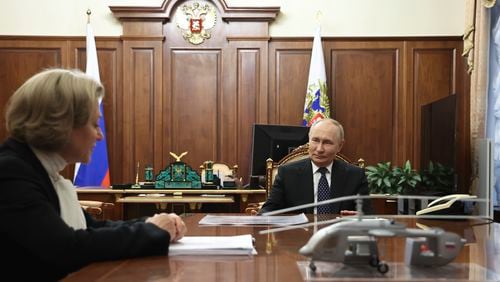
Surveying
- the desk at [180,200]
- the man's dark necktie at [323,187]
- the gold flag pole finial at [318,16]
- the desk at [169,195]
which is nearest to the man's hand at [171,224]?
the man's dark necktie at [323,187]

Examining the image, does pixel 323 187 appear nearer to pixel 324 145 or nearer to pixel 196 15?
pixel 324 145

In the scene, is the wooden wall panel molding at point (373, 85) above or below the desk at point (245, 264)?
above

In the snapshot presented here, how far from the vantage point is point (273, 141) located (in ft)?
17.5

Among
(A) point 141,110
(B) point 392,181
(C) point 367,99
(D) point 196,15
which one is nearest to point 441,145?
(B) point 392,181

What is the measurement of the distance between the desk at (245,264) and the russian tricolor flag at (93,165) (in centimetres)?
431

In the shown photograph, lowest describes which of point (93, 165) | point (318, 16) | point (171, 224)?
point (93, 165)

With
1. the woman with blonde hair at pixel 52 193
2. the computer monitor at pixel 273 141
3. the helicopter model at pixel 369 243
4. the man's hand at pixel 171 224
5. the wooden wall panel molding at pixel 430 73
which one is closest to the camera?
the helicopter model at pixel 369 243

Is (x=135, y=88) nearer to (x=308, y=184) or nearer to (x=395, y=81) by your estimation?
(x=395, y=81)

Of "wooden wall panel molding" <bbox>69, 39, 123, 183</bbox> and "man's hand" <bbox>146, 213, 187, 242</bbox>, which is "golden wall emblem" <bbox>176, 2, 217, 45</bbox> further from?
"man's hand" <bbox>146, 213, 187, 242</bbox>

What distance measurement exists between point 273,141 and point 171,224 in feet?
12.6

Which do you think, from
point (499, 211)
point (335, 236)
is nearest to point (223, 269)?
point (335, 236)

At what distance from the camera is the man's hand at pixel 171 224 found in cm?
151

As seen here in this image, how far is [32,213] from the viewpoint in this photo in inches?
49.5

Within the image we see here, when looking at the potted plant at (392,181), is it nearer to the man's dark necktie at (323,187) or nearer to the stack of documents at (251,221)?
the man's dark necktie at (323,187)
